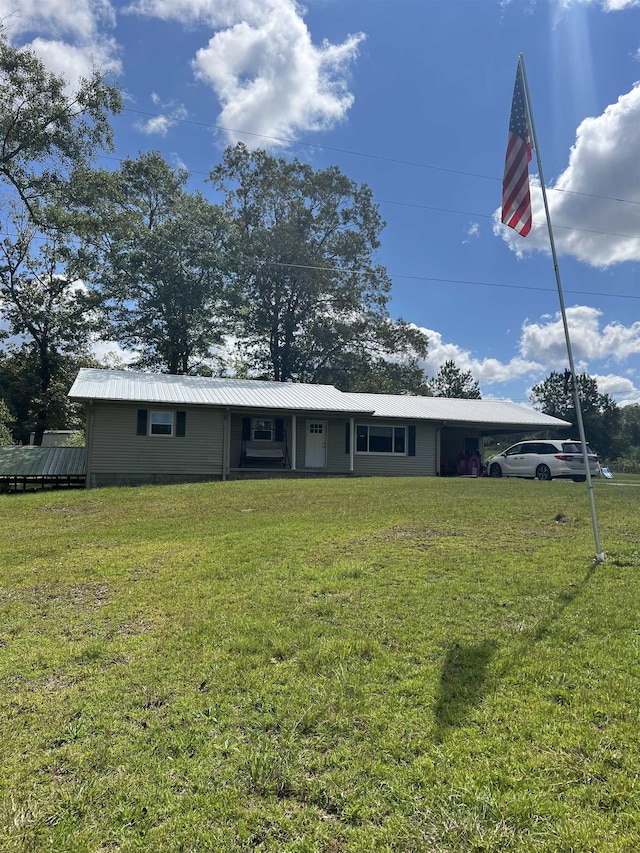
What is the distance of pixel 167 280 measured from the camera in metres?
27.3

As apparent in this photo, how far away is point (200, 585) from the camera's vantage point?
4.84 meters

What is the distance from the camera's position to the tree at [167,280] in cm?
2683

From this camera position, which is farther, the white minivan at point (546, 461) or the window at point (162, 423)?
the white minivan at point (546, 461)

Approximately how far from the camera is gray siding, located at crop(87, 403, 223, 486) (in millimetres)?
14922

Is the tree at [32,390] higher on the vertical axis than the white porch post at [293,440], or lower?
higher

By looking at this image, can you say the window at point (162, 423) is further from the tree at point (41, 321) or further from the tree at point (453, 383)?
the tree at point (453, 383)

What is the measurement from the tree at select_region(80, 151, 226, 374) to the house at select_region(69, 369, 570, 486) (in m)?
10.3

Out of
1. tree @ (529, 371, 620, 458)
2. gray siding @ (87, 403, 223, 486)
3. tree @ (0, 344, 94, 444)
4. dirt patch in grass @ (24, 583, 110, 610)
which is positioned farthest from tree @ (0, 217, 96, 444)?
tree @ (529, 371, 620, 458)

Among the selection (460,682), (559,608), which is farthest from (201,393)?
(460,682)

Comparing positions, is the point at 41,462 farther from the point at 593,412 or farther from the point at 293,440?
the point at 593,412

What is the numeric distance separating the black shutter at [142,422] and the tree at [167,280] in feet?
44.3

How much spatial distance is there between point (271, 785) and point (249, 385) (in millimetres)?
17567

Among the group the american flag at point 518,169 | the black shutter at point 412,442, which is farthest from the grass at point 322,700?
the black shutter at point 412,442

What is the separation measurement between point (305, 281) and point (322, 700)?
3086 cm
